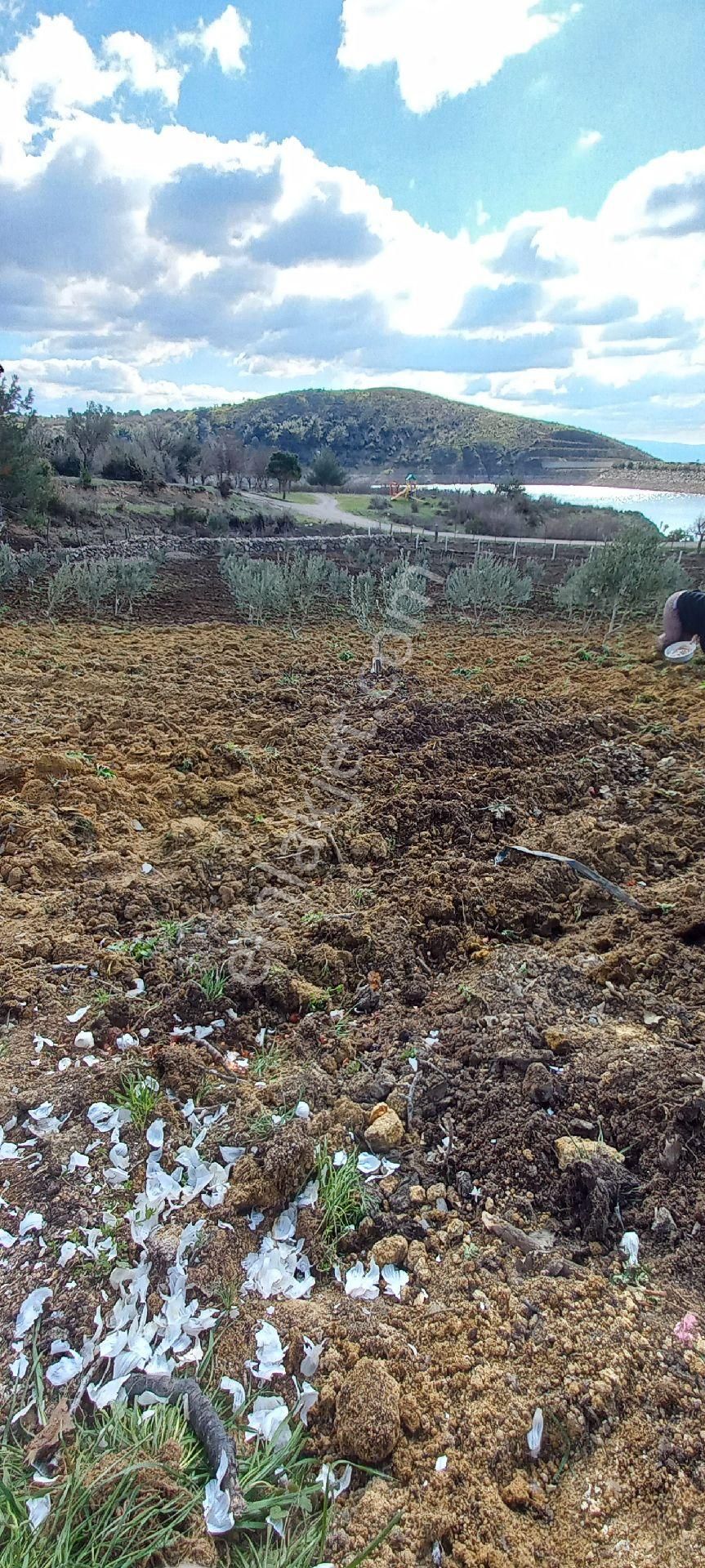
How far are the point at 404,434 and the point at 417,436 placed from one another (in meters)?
2.01

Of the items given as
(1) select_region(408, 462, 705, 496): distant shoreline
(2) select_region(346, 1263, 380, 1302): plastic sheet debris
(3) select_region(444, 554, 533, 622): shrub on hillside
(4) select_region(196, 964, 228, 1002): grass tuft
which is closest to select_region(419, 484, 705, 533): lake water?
(1) select_region(408, 462, 705, 496): distant shoreline

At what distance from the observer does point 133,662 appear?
886 centimetres

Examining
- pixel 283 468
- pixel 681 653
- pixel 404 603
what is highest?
pixel 283 468

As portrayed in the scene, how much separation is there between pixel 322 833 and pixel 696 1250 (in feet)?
9.81

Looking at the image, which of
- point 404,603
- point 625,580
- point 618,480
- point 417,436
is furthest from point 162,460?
point 417,436

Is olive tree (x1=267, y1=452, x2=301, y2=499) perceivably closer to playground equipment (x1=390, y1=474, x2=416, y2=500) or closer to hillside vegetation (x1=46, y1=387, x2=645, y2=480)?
playground equipment (x1=390, y1=474, x2=416, y2=500)

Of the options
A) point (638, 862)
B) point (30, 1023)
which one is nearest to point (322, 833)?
point (638, 862)

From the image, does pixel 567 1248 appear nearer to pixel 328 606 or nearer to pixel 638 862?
pixel 638 862

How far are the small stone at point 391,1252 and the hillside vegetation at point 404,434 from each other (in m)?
48.4

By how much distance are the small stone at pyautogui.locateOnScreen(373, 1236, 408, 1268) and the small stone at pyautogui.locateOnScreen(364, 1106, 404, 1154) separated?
1.12ft

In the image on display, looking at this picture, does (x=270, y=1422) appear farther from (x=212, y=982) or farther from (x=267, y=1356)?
(x=212, y=982)

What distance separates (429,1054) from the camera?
2.77 meters

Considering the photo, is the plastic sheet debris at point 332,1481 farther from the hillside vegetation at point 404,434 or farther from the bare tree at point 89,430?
the hillside vegetation at point 404,434

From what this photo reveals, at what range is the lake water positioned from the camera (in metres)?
26.4
